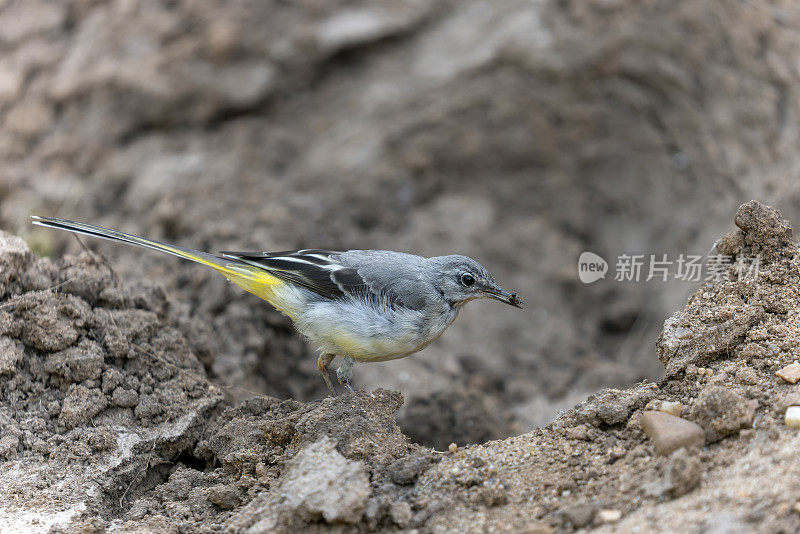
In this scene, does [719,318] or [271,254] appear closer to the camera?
[719,318]

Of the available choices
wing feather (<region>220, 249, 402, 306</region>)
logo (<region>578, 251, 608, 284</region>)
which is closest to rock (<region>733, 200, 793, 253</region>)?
wing feather (<region>220, 249, 402, 306</region>)

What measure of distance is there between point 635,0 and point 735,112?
2122 mm

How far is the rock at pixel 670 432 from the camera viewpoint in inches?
151

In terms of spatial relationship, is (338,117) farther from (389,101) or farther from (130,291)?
(130,291)

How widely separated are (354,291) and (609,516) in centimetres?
270

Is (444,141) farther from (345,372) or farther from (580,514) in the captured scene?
(580,514)

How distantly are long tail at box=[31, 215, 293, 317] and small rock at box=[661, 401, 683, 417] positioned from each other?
9.46 feet

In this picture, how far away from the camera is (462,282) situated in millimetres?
5859

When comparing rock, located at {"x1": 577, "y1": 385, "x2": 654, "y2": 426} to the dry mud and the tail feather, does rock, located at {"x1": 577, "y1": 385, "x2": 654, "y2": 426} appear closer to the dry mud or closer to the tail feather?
the dry mud

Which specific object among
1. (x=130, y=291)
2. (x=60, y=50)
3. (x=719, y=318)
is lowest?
(x=719, y=318)

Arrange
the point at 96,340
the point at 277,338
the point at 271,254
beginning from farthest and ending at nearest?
the point at 277,338 < the point at 271,254 < the point at 96,340

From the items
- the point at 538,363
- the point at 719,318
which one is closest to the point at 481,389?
the point at 538,363

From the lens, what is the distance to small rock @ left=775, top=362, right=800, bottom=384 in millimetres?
4102

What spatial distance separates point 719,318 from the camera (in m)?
4.73
